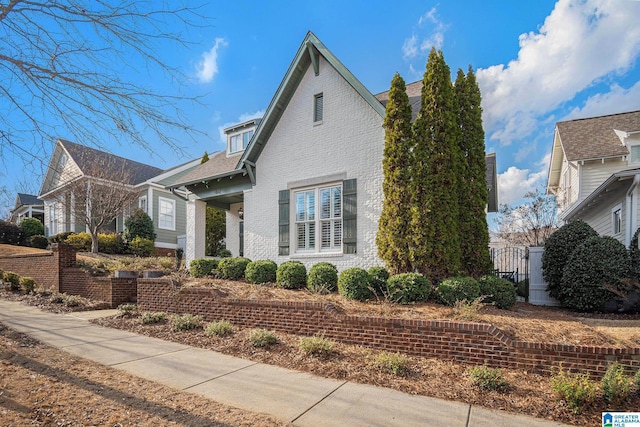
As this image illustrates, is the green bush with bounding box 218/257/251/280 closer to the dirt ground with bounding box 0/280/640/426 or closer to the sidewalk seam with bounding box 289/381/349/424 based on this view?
the dirt ground with bounding box 0/280/640/426

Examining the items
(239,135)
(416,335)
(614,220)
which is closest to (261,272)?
(416,335)

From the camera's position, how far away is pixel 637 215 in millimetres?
10180

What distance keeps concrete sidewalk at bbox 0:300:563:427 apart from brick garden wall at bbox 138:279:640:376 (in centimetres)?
119

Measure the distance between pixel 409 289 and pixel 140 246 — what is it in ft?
56.1

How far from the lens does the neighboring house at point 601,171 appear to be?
10.9 metres

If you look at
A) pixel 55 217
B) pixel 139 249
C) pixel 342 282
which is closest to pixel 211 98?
pixel 342 282

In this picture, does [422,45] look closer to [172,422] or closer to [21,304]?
[172,422]

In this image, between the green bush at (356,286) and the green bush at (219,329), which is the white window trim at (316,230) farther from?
the green bush at (219,329)

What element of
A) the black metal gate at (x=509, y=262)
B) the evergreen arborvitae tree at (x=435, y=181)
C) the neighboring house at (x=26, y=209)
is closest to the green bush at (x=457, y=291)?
the evergreen arborvitae tree at (x=435, y=181)

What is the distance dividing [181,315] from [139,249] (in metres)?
13.1

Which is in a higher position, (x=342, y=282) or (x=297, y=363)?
(x=342, y=282)

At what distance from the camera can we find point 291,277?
912 centimetres

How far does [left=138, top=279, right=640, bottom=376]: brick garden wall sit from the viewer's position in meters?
4.66

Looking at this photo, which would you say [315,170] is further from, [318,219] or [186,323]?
[186,323]
